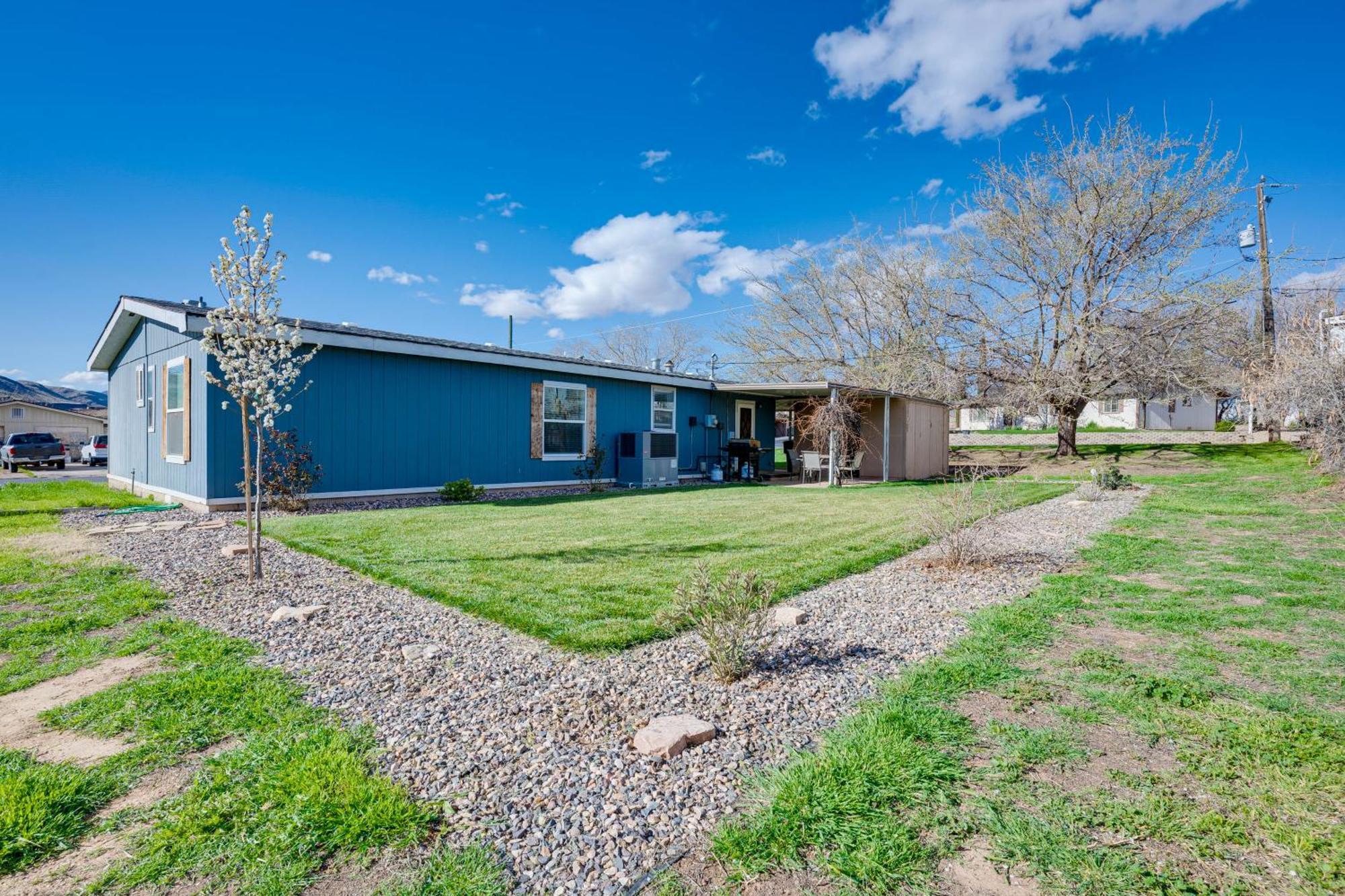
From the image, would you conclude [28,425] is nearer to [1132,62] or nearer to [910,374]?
[910,374]

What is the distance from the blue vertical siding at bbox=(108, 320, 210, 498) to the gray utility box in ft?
22.9

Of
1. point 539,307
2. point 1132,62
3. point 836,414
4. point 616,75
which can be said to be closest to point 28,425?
point 539,307

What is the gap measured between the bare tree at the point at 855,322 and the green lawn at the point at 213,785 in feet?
63.5

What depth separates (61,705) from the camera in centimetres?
254

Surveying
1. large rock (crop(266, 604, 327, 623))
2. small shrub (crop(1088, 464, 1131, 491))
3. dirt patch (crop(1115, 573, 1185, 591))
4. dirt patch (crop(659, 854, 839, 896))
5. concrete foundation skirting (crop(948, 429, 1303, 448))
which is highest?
concrete foundation skirting (crop(948, 429, 1303, 448))

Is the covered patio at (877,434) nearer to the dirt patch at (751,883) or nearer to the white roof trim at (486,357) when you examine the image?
the white roof trim at (486,357)

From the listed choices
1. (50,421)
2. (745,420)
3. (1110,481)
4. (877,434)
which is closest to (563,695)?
(1110,481)

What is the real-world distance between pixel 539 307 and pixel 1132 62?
27351mm

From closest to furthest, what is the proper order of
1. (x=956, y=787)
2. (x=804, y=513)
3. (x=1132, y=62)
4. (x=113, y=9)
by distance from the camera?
(x=956, y=787)
(x=113, y=9)
(x=804, y=513)
(x=1132, y=62)

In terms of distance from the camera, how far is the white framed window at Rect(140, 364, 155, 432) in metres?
9.73

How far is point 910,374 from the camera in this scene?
1956cm

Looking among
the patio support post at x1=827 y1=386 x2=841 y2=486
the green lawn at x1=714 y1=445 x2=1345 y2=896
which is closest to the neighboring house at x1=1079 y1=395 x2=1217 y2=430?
the patio support post at x1=827 y1=386 x2=841 y2=486

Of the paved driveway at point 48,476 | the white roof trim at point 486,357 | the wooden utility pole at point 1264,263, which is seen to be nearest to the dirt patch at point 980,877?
the white roof trim at point 486,357

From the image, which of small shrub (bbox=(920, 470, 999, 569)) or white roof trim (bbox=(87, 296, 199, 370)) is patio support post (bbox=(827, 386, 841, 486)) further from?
white roof trim (bbox=(87, 296, 199, 370))
